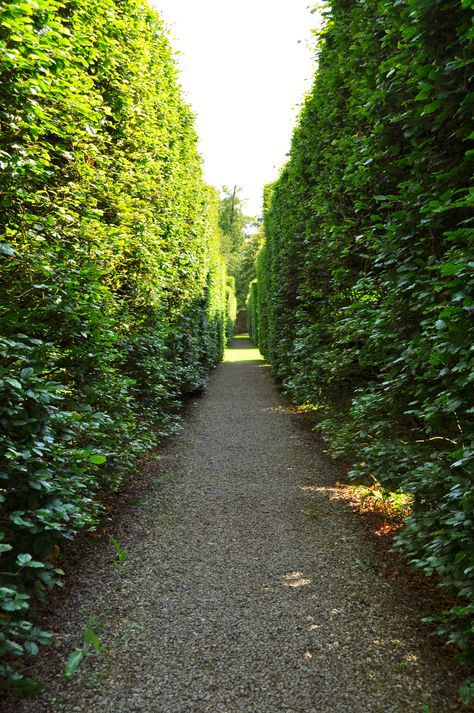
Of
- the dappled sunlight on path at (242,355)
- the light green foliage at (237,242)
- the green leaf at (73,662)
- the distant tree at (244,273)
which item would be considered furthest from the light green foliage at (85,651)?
the distant tree at (244,273)

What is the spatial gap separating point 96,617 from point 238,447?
386cm

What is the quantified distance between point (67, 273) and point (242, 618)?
238cm

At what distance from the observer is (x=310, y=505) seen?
4.35m

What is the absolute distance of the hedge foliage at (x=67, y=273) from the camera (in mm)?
2184

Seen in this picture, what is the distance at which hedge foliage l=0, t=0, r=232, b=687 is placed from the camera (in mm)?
2184

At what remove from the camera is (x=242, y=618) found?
2660 mm

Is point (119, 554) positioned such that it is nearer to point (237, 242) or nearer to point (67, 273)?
point (67, 273)

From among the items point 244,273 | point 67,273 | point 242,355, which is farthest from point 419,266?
point 244,273

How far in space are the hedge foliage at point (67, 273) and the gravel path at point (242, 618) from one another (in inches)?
16.3

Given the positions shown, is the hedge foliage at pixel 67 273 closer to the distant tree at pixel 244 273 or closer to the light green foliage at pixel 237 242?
the light green foliage at pixel 237 242

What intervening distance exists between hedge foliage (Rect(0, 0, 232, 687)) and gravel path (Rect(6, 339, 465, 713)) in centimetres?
41

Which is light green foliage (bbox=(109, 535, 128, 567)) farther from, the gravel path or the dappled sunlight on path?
the dappled sunlight on path

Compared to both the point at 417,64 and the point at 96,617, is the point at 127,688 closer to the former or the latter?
the point at 96,617

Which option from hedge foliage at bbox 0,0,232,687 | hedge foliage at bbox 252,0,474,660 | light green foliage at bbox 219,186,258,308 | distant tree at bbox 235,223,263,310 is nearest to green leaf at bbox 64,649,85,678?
hedge foliage at bbox 0,0,232,687
